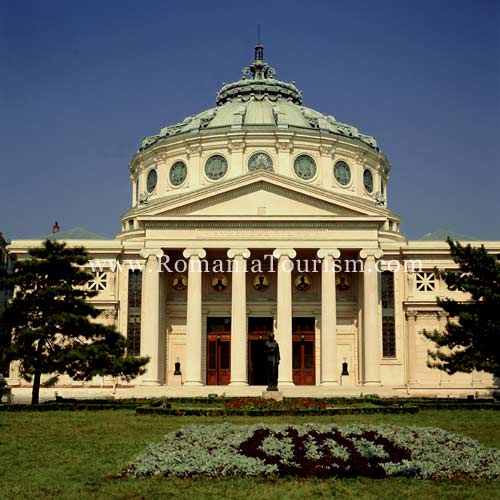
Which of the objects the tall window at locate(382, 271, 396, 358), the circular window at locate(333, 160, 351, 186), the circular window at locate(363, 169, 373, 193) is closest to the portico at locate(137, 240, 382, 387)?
the tall window at locate(382, 271, 396, 358)

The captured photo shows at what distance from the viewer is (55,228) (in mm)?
83750

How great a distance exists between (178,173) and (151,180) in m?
3.78

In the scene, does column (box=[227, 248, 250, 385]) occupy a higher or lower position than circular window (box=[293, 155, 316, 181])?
lower

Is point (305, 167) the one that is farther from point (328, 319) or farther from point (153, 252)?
point (153, 252)

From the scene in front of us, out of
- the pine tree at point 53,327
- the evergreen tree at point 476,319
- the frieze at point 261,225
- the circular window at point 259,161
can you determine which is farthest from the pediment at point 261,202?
the evergreen tree at point 476,319

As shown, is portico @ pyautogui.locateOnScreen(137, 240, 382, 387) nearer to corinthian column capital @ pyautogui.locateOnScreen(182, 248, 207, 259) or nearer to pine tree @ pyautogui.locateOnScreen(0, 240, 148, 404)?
corinthian column capital @ pyautogui.locateOnScreen(182, 248, 207, 259)

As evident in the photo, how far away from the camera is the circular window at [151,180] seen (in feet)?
237

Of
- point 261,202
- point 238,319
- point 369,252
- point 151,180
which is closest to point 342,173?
point 261,202

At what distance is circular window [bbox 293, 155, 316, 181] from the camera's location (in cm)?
6825

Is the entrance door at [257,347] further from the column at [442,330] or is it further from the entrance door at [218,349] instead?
the column at [442,330]

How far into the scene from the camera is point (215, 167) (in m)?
68.8

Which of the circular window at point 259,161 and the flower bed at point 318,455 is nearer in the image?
the flower bed at point 318,455

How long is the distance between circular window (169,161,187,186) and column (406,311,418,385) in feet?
75.6

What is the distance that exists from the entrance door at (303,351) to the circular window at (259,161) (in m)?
14.4
